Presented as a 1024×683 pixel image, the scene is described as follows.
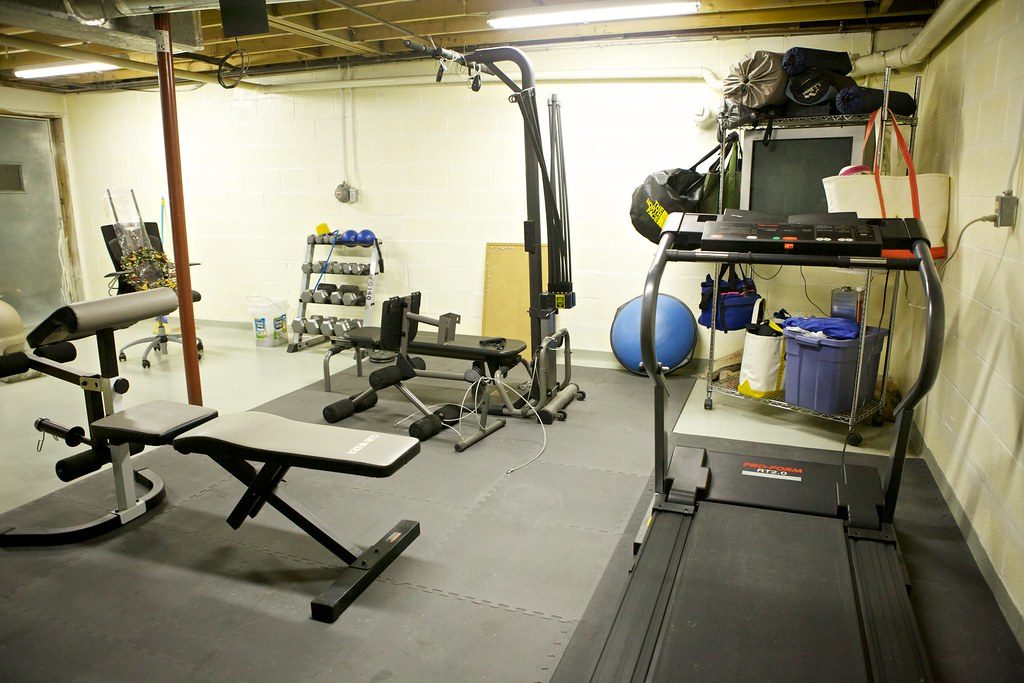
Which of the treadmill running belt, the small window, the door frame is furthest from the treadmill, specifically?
the door frame

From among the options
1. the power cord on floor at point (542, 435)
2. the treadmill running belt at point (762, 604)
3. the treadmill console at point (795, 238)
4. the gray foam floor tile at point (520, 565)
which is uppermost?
the treadmill console at point (795, 238)

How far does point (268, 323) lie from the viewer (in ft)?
21.1

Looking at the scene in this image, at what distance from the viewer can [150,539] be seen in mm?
2918

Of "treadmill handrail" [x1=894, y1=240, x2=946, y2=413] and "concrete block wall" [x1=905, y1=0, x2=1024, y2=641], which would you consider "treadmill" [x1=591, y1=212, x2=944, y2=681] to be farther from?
"concrete block wall" [x1=905, y1=0, x2=1024, y2=641]

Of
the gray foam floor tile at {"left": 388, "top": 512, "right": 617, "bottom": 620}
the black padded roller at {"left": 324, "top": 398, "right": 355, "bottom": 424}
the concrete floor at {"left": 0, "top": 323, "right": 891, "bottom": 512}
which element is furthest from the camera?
the black padded roller at {"left": 324, "top": 398, "right": 355, "bottom": 424}

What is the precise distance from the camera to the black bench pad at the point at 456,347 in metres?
4.31

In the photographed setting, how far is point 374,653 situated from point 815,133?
365cm

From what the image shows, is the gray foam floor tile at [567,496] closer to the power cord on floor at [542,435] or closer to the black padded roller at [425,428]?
the power cord on floor at [542,435]

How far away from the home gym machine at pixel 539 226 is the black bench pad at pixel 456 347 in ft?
0.57

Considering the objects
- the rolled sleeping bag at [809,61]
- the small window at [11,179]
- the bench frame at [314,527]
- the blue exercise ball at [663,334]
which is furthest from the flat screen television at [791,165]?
the small window at [11,179]

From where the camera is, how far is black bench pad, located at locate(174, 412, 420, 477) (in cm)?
235

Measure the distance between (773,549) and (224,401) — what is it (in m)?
3.83

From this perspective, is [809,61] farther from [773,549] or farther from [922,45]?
[773,549]

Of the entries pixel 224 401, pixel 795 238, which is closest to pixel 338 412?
pixel 224 401
